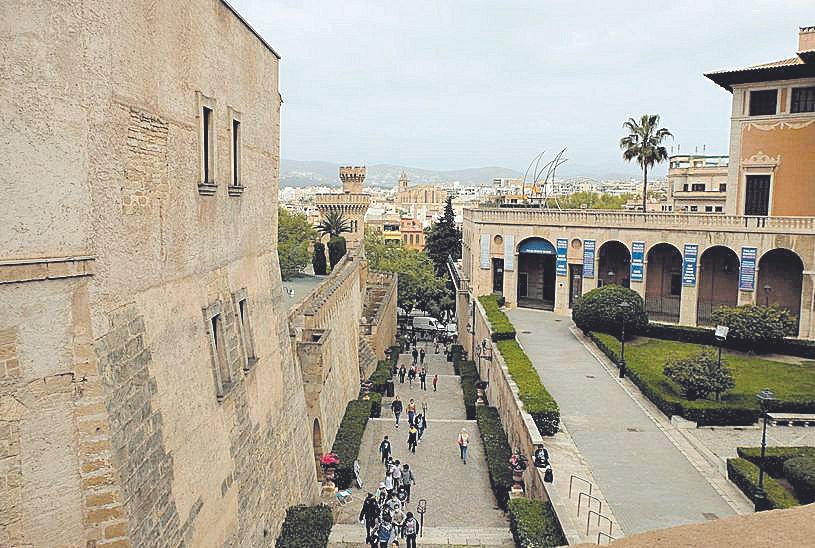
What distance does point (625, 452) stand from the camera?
61.6ft

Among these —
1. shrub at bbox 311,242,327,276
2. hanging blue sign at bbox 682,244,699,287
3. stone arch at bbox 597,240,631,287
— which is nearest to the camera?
hanging blue sign at bbox 682,244,699,287

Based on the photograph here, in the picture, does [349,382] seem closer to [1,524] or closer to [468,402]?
[468,402]

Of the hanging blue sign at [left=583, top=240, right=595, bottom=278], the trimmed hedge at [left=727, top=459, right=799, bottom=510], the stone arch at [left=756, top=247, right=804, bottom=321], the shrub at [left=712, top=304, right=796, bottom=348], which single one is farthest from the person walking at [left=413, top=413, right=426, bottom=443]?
the stone arch at [left=756, top=247, right=804, bottom=321]

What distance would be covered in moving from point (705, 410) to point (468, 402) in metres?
12.7

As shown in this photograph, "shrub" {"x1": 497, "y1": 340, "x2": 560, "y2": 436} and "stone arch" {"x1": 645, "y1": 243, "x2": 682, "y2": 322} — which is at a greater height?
"stone arch" {"x1": 645, "y1": 243, "x2": 682, "y2": 322}

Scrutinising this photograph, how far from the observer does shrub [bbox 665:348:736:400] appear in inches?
853

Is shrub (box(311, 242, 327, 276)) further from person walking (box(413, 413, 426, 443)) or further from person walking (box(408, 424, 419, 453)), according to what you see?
person walking (box(408, 424, 419, 453))

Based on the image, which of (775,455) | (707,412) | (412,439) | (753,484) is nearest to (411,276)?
(412,439)

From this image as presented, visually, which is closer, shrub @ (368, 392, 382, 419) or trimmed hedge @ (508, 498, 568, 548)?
trimmed hedge @ (508, 498, 568, 548)

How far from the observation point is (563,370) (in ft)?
90.1

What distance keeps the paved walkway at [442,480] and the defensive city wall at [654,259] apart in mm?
12357

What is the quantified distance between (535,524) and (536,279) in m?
31.6

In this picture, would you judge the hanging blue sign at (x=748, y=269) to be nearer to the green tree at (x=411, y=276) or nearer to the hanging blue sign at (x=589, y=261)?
the hanging blue sign at (x=589, y=261)

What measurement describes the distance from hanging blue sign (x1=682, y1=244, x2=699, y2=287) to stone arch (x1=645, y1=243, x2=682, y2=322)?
9.19 feet
